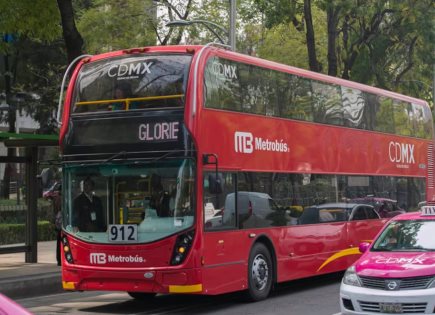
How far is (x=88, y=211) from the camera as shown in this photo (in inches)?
456

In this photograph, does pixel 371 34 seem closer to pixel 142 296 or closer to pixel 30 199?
pixel 30 199

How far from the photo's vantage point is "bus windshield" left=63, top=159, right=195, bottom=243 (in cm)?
1096

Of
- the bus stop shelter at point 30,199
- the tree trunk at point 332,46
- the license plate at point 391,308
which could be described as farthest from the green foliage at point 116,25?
the license plate at point 391,308

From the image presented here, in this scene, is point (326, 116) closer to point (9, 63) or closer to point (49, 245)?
point (49, 245)

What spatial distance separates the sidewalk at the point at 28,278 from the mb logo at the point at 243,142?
A: 16.6 ft

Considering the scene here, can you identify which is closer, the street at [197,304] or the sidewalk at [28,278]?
the street at [197,304]

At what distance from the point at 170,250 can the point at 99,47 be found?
1849cm

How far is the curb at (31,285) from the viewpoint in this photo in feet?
45.0

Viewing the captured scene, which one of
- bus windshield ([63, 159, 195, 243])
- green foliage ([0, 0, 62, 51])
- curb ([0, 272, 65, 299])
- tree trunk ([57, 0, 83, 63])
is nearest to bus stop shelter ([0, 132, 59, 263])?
curb ([0, 272, 65, 299])

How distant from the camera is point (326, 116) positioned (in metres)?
15.2

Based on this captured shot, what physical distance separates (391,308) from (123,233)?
13.7 ft

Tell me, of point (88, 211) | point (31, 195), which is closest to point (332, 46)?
point (31, 195)

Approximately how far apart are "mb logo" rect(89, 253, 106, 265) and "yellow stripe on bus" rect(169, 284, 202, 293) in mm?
1203

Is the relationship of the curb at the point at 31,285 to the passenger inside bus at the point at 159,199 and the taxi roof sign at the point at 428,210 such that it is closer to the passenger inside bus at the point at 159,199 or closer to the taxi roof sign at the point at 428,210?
the passenger inside bus at the point at 159,199
